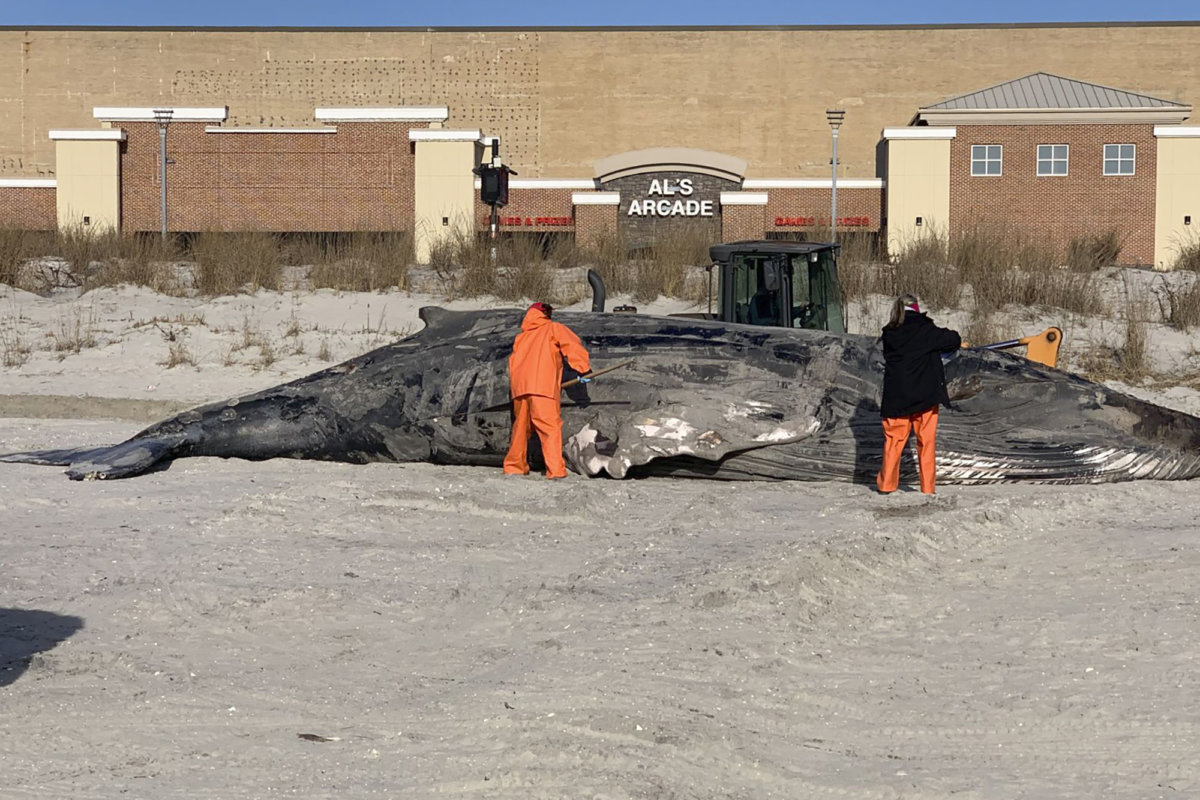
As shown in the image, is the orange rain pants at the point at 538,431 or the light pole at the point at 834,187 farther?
the light pole at the point at 834,187

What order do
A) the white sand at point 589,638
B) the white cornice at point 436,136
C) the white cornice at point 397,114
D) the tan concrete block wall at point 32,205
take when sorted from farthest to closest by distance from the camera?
1. the tan concrete block wall at point 32,205
2. the white cornice at point 397,114
3. the white cornice at point 436,136
4. the white sand at point 589,638

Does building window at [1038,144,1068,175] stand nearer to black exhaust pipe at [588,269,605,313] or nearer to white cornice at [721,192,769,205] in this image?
white cornice at [721,192,769,205]

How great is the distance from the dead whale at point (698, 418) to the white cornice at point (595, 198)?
1095 inches

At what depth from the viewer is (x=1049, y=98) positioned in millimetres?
44531

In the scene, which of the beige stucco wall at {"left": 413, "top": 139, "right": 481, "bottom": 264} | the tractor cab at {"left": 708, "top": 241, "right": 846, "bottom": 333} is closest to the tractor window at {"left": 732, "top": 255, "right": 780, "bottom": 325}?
the tractor cab at {"left": 708, "top": 241, "right": 846, "bottom": 333}

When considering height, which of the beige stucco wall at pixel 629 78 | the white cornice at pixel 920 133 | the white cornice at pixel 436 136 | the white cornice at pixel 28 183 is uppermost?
the beige stucco wall at pixel 629 78

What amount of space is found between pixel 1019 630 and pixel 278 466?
23.1 feet

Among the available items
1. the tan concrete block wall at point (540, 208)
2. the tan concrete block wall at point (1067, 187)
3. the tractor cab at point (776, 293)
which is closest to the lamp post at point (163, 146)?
the tan concrete block wall at point (540, 208)

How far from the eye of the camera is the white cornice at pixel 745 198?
132 feet

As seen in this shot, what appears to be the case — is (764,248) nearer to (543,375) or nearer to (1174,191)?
(543,375)

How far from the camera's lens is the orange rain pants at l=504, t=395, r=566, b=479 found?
39.3ft

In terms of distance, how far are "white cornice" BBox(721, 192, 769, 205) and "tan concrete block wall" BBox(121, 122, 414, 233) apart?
433 inches

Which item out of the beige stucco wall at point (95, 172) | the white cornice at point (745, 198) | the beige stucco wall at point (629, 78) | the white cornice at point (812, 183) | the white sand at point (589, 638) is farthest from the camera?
the beige stucco wall at point (629, 78)

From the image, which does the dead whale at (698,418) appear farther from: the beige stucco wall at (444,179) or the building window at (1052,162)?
the building window at (1052,162)
